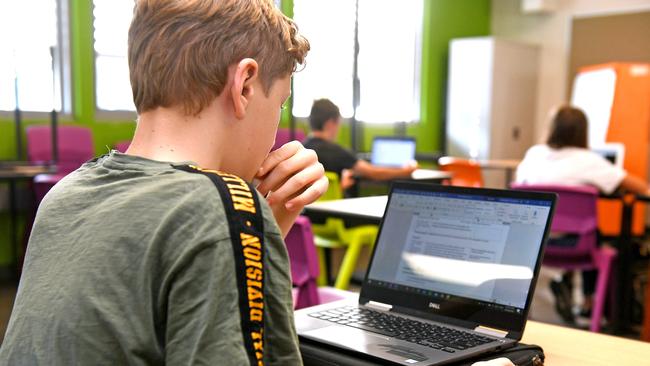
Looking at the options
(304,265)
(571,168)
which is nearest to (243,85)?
(304,265)

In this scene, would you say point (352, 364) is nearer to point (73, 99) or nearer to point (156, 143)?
point (156, 143)

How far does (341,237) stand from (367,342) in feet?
8.84

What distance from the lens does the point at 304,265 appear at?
228 cm

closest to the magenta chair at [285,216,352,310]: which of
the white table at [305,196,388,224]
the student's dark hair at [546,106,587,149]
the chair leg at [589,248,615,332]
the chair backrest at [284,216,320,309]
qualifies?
the chair backrest at [284,216,320,309]

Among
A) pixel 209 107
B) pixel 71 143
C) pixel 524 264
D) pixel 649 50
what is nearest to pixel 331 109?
pixel 71 143

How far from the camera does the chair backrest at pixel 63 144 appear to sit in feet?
15.4

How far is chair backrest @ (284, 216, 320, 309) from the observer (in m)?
2.25

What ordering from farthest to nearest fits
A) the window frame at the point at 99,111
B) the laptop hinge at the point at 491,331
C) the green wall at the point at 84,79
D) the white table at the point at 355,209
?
the window frame at the point at 99,111 < the green wall at the point at 84,79 < the white table at the point at 355,209 < the laptop hinge at the point at 491,331

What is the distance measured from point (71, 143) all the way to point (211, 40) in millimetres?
4528

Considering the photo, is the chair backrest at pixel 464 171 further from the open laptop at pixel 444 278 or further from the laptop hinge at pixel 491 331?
the laptop hinge at pixel 491 331

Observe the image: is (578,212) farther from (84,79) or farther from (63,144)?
(84,79)

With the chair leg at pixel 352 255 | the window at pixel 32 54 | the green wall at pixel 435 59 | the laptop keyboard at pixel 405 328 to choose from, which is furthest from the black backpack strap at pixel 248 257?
the green wall at pixel 435 59

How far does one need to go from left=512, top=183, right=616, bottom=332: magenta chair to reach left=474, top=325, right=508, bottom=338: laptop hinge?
2073 mm

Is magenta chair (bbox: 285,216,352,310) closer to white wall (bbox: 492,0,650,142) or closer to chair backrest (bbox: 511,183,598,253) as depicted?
chair backrest (bbox: 511,183,598,253)
